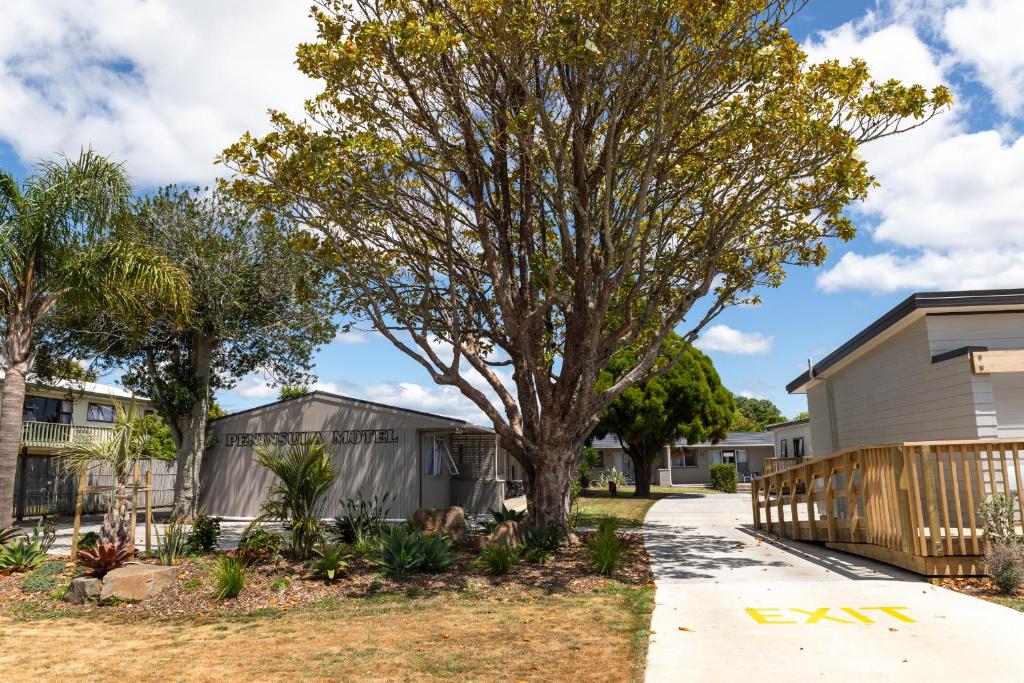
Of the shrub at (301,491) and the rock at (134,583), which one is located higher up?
the shrub at (301,491)

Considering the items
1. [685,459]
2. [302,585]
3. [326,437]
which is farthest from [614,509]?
[685,459]

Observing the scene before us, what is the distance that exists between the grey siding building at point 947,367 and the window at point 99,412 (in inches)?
1155

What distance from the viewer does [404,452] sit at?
68.4 ft

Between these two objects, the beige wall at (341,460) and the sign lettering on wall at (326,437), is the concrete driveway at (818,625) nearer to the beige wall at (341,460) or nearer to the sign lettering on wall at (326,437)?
the beige wall at (341,460)

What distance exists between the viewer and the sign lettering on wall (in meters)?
21.1

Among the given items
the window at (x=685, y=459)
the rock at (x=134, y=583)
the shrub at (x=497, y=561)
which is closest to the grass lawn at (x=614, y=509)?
the shrub at (x=497, y=561)

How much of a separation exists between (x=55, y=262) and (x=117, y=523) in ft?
17.4

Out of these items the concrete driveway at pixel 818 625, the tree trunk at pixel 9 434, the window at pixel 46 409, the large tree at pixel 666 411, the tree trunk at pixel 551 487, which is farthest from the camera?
the large tree at pixel 666 411

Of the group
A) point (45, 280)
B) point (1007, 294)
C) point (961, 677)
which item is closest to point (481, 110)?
point (45, 280)

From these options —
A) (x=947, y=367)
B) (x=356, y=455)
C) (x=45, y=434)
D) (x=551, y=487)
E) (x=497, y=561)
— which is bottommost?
(x=497, y=561)

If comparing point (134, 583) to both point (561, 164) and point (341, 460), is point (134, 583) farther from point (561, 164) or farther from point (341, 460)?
point (341, 460)

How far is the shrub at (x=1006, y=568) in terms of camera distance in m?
7.96

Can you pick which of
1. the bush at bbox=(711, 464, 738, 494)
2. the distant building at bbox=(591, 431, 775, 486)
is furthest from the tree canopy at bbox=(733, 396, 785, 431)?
the bush at bbox=(711, 464, 738, 494)

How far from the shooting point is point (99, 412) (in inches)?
1201
